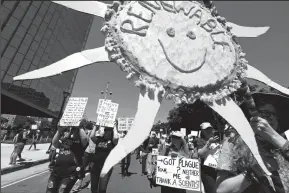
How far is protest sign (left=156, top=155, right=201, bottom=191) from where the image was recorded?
3.51 m

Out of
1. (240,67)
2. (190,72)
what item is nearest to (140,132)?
(190,72)

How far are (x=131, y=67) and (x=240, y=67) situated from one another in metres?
0.96

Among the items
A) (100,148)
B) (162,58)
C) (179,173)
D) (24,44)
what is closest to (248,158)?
(162,58)

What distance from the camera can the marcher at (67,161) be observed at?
132 inches

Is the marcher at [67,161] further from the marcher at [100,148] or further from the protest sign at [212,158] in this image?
the protest sign at [212,158]

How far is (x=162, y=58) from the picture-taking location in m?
1.60

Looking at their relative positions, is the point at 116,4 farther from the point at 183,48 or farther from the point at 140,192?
the point at 140,192

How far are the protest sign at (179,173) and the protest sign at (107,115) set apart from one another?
1.32 m

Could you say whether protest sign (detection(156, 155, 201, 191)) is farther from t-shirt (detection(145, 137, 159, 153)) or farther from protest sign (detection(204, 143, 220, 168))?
t-shirt (detection(145, 137, 159, 153))

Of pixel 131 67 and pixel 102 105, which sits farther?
pixel 102 105

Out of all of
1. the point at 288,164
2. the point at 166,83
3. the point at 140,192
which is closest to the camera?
the point at 166,83

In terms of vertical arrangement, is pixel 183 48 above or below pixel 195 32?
below

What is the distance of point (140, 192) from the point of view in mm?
6316

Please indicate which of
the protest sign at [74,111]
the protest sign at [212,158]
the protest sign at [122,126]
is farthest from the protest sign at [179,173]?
the protest sign at [122,126]
